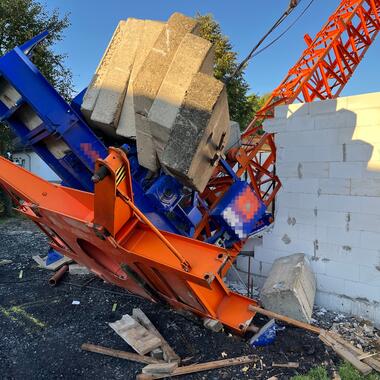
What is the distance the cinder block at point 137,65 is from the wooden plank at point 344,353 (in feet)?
10.0

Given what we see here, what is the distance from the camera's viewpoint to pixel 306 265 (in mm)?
4910

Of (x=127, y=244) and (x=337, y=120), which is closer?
(x=127, y=244)

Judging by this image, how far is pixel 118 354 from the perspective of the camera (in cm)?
378

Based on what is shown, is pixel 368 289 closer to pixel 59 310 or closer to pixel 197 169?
pixel 197 169

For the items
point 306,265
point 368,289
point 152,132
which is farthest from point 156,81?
point 368,289

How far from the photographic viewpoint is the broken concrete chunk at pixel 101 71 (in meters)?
3.81

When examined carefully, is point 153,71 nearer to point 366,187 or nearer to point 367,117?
A: point 367,117

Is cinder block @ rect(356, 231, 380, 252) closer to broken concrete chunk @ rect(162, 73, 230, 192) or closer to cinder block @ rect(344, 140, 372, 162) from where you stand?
cinder block @ rect(344, 140, 372, 162)

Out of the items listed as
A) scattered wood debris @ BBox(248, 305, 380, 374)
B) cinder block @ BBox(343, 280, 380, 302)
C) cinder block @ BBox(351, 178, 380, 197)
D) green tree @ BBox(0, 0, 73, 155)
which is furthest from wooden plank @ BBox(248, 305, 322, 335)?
green tree @ BBox(0, 0, 73, 155)

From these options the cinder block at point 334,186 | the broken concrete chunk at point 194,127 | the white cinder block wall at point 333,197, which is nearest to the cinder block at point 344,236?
the white cinder block wall at point 333,197

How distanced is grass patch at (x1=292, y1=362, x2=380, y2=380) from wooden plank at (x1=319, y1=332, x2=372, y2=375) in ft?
0.15

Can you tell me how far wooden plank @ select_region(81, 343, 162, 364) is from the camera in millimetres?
3674

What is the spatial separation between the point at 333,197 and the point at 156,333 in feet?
9.66

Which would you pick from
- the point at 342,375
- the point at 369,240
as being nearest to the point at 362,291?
the point at 369,240
